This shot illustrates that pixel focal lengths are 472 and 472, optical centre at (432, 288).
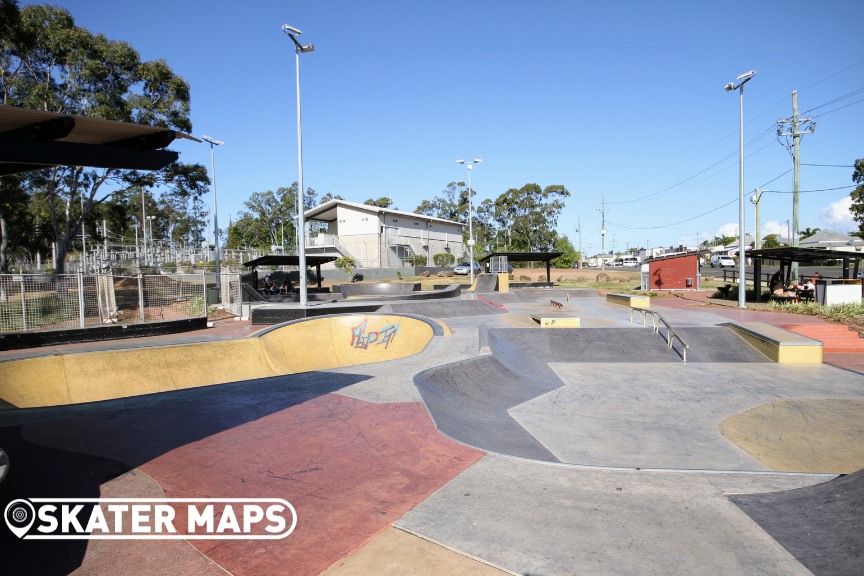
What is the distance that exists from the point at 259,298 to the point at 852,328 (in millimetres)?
23858

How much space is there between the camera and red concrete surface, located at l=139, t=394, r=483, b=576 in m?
3.56

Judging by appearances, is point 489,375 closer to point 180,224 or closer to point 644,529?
point 644,529

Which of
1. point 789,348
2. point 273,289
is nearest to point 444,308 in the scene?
point 789,348

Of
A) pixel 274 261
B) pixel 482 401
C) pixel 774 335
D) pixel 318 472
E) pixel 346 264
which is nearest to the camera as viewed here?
pixel 318 472

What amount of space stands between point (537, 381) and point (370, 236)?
46.3 meters

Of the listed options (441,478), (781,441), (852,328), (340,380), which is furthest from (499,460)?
(852,328)

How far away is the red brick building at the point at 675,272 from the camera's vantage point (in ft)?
107

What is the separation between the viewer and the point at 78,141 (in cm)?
405

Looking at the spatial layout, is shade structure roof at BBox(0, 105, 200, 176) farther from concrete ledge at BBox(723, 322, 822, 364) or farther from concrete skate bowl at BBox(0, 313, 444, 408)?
concrete ledge at BBox(723, 322, 822, 364)

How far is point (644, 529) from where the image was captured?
12.6ft

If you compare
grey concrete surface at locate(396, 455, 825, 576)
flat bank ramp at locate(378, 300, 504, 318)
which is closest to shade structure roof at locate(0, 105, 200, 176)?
grey concrete surface at locate(396, 455, 825, 576)

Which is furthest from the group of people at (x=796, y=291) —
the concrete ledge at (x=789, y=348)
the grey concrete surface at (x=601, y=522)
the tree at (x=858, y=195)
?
the tree at (x=858, y=195)

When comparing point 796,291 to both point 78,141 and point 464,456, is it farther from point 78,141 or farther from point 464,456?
point 78,141

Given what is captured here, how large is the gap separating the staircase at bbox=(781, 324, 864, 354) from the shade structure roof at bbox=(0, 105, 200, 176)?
16.9 meters
